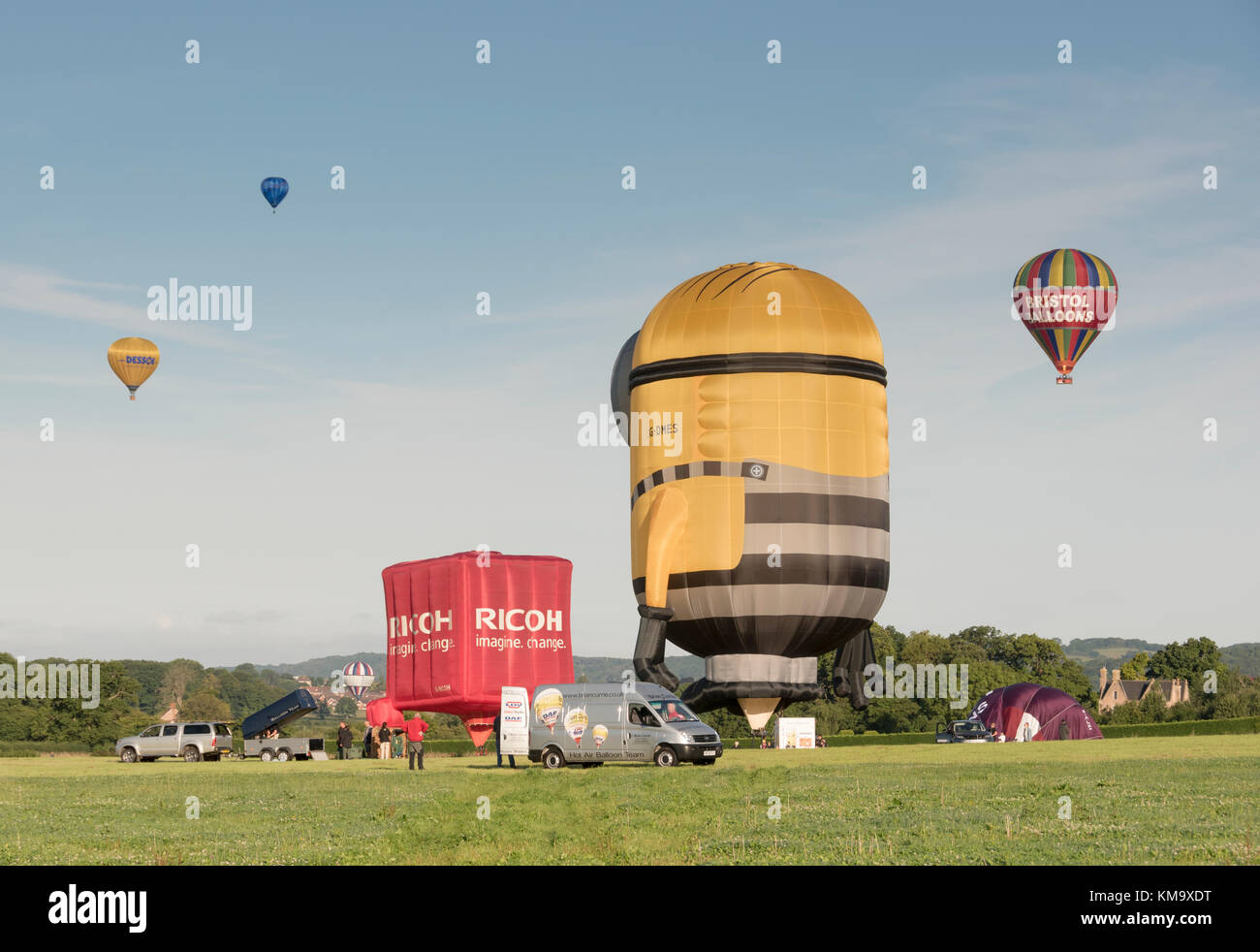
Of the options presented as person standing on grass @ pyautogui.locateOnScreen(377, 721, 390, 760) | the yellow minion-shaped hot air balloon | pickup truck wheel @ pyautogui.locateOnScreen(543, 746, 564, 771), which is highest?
Result: the yellow minion-shaped hot air balloon

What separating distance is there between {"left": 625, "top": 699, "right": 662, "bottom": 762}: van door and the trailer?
65.0 ft

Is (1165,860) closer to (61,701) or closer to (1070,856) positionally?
(1070,856)

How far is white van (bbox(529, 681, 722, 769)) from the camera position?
33656 mm

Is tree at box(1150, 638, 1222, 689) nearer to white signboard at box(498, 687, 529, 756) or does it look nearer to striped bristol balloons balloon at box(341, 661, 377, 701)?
striped bristol balloons balloon at box(341, 661, 377, 701)

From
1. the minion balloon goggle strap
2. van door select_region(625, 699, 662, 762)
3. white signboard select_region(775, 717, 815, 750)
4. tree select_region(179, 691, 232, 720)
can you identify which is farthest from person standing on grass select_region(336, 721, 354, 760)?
tree select_region(179, 691, 232, 720)

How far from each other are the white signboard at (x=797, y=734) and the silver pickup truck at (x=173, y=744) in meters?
18.9

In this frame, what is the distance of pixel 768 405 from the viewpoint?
38750 millimetres

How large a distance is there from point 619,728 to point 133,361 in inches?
1767

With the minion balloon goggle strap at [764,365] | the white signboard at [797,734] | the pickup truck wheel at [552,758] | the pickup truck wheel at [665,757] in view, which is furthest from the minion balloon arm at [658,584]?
the white signboard at [797,734]

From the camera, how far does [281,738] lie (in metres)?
54.0

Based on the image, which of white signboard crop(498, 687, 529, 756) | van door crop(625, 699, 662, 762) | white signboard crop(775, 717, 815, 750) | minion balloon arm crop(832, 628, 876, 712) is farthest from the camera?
white signboard crop(775, 717, 815, 750)

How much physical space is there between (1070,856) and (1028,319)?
138 ft

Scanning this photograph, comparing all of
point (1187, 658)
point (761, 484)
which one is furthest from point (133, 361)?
point (1187, 658)
